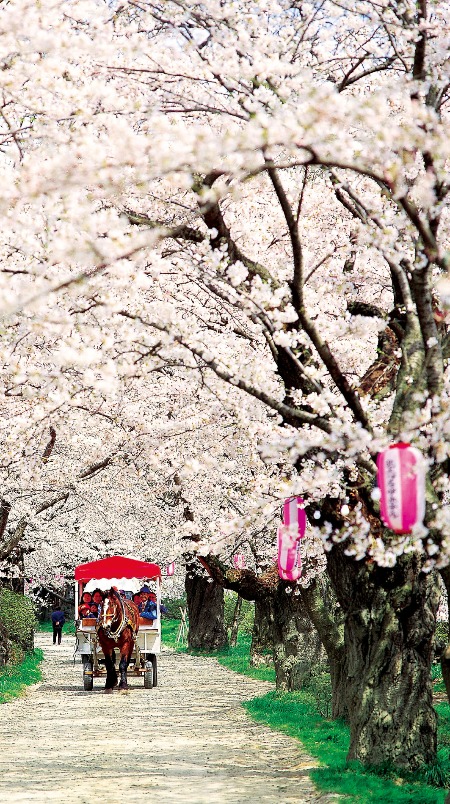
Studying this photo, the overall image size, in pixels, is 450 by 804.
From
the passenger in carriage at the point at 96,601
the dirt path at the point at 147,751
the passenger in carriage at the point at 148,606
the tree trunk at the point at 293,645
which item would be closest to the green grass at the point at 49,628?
the passenger in carriage at the point at 96,601

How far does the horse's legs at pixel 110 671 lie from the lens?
71.5 feet

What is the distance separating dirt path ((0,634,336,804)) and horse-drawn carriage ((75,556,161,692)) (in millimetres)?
591

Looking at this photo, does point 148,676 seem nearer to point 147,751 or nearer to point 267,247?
point 147,751

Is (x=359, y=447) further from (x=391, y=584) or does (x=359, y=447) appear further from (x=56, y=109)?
(x=56, y=109)

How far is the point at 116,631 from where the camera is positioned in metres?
21.2

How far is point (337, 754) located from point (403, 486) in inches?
232

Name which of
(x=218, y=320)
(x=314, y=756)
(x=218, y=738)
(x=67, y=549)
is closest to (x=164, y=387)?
(x=218, y=320)

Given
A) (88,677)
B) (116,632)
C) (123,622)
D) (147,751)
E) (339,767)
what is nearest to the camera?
(339,767)

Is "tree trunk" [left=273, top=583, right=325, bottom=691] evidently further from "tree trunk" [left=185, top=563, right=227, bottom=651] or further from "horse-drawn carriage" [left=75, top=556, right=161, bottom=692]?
"tree trunk" [left=185, top=563, right=227, bottom=651]

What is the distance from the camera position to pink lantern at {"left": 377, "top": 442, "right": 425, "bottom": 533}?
705cm

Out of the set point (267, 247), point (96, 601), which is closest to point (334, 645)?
point (267, 247)

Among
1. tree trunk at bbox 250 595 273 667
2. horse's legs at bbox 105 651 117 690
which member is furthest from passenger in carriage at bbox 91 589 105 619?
tree trunk at bbox 250 595 273 667

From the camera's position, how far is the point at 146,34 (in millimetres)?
10727

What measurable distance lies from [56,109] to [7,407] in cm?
673
